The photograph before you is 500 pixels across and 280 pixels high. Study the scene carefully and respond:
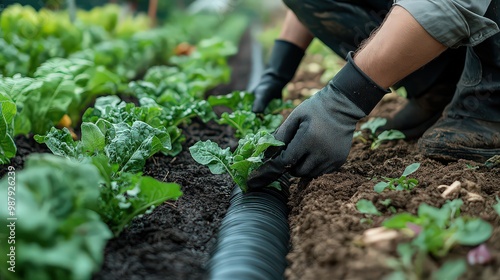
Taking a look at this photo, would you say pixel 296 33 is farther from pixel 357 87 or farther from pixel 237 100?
pixel 357 87

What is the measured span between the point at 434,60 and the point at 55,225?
2035 millimetres

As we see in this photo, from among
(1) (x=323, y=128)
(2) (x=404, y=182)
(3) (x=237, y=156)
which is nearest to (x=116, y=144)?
(3) (x=237, y=156)

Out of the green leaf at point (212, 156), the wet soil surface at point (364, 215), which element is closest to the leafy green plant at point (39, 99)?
the green leaf at point (212, 156)

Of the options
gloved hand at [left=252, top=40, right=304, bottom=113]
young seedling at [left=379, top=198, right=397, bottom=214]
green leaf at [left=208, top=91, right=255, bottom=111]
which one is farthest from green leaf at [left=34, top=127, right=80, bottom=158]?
gloved hand at [left=252, top=40, right=304, bottom=113]

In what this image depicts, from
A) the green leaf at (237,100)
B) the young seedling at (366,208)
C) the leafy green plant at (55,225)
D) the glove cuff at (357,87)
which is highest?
the leafy green plant at (55,225)

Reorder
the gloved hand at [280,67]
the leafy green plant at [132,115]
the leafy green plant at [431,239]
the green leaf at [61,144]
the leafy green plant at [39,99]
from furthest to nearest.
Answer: the gloved hand at [280,67] < the leafy green plant at [39,99] < the leafy green plant at [132,115] < the green leaf at [61,144] < the leafy green plant at [431,239]

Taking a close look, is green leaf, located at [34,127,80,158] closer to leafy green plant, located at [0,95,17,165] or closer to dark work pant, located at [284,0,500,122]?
leafy green plant, located at [0,95,17,165]

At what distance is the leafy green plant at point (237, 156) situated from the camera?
1.81 meters

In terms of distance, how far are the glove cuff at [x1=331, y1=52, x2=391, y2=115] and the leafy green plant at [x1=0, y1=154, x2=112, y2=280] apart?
1030 millimetres

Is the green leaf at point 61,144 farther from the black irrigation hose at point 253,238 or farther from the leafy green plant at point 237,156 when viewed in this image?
the black irrigation hose at point 253,238

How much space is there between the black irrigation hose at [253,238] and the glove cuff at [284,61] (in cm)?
107

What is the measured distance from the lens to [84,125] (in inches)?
70.7

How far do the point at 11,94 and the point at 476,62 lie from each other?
203cm

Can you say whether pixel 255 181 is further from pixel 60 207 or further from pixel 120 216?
pixel 60 207
